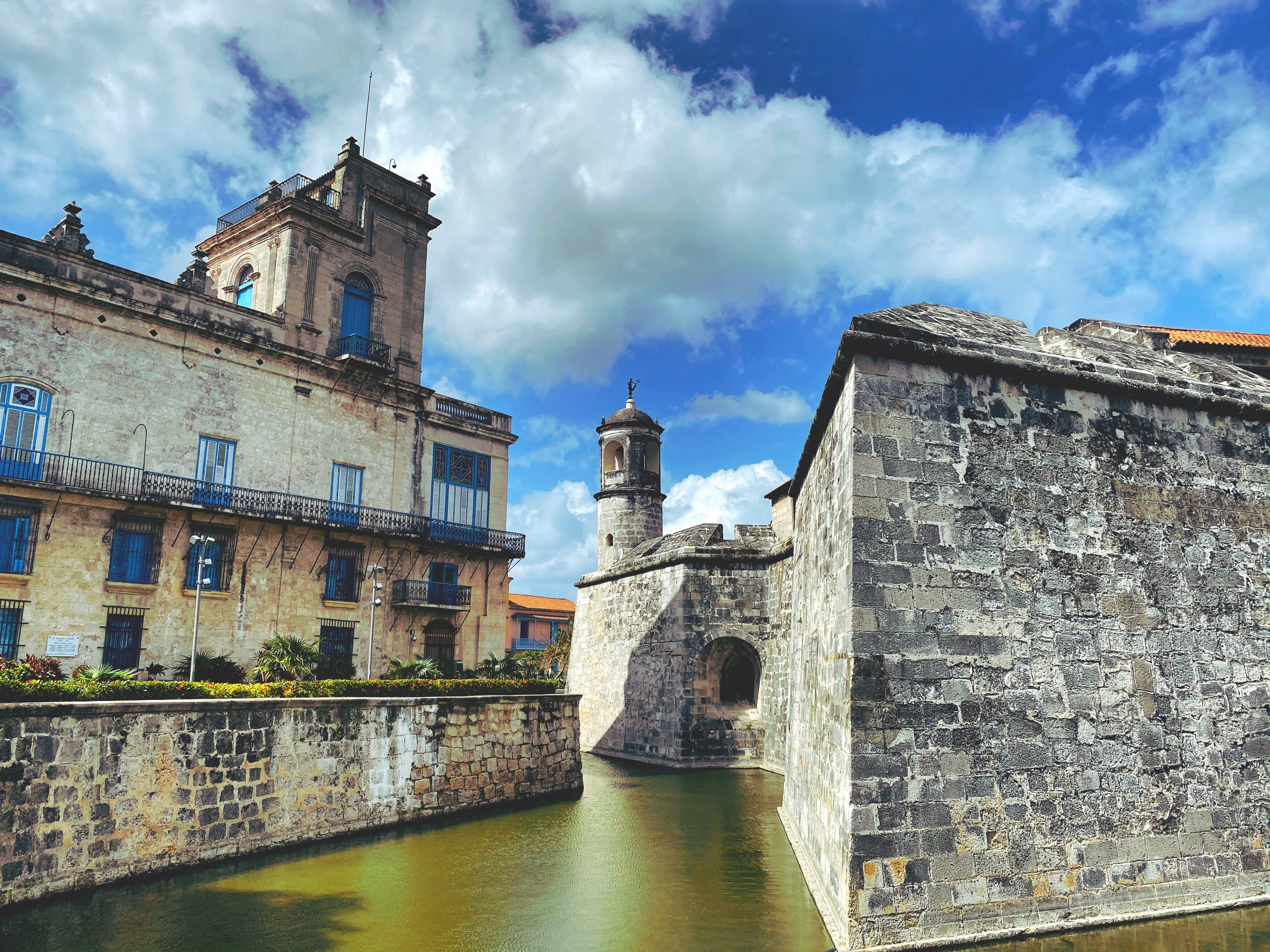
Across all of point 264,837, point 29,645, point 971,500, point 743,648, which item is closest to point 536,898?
point 264,837

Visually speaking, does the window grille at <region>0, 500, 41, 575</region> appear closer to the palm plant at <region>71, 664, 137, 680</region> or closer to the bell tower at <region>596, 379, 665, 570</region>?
the palm plant at <region>71, 664, 137, 680</region>

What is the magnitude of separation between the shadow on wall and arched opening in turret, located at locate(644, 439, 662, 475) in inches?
270

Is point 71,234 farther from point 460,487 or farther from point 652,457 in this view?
point 652,457

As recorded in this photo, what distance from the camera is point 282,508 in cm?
1727

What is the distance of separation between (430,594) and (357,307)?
7.45m

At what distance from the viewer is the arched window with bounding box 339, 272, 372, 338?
1989 cm

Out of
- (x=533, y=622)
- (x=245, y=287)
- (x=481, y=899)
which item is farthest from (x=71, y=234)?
(x=533, y=622)

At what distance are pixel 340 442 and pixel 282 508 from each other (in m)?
2.24

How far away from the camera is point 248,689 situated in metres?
11.5

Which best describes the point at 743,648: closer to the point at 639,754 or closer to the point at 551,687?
the point at 639,754

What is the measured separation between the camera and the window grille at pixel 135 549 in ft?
48.7

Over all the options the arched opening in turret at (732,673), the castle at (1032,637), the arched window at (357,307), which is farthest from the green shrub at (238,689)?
the arched window at (357,307)

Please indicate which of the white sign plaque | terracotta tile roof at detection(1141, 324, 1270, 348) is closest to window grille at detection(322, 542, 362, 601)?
the white sign plaque

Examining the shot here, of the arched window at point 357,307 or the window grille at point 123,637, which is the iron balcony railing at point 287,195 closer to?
the arched window at point 357,307
